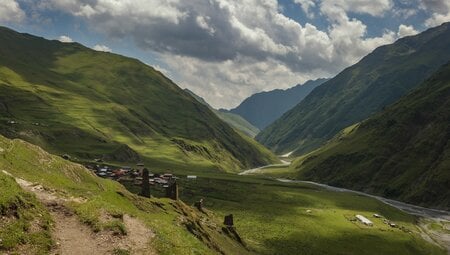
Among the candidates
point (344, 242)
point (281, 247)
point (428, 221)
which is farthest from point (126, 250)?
point (428, 221)

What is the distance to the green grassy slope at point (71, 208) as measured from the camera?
105ft

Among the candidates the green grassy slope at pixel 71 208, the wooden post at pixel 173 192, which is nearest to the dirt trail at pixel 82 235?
the green grassy slope at pixel 71 208

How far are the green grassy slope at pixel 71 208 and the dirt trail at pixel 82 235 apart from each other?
0.59 meters

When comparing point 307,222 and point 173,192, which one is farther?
point 307,222

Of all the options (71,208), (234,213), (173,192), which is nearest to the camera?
(71,208)

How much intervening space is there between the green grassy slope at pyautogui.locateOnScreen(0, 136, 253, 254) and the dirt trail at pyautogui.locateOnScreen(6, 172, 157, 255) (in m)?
0.59

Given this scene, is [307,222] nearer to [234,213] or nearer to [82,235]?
[234,213]

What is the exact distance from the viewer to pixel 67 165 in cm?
5766

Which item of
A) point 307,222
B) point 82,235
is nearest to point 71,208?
point 82,235

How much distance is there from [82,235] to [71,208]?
403 cm

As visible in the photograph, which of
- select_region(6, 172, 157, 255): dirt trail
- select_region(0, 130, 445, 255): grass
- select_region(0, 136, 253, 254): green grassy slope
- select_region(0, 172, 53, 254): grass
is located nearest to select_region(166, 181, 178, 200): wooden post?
select_region(0, 130, 445, 255): grass

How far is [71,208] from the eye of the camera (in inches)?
1507

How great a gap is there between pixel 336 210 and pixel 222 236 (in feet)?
321

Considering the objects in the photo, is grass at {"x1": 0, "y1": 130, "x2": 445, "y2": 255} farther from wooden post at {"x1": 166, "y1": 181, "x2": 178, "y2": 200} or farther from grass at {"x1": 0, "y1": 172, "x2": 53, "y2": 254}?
grass at {"x1": 0, "y1": 172, "x2": 53, "y2": 254}
